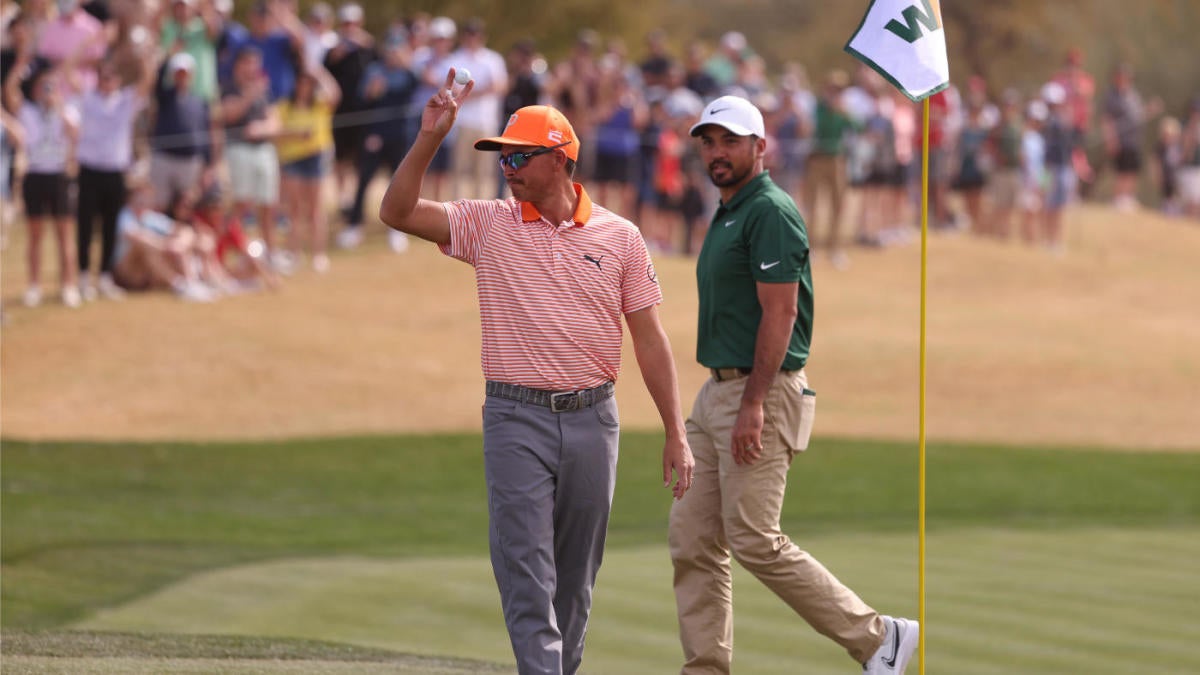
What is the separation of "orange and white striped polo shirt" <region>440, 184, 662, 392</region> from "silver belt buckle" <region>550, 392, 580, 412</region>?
0.03 meters

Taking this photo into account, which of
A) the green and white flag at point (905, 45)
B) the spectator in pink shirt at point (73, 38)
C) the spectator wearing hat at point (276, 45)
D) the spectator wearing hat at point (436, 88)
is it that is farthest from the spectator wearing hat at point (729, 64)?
the green and white flag at point (905, 45)

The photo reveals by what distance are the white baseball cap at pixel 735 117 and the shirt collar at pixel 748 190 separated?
0.17m

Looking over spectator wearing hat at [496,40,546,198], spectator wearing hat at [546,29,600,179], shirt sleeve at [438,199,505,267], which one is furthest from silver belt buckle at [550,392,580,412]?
spectator wearing hat at [546,29,600,179]

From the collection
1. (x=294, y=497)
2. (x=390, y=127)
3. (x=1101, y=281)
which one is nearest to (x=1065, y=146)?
(x=1101, y=281)

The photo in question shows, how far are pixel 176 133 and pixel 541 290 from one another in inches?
471

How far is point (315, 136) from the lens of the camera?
17.9 metres

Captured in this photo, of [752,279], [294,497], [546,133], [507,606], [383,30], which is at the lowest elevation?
[294,497]

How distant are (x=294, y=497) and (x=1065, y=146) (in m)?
17.8

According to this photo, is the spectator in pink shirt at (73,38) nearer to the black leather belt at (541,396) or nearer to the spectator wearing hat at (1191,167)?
the black leather belt at (541,396)

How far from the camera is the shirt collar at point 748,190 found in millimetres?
6391

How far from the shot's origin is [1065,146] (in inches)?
1051

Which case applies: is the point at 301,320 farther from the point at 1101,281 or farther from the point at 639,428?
the point at 1101,281

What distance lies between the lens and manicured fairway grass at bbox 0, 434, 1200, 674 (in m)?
7.82

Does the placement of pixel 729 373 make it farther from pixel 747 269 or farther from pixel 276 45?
pixel 276 45
